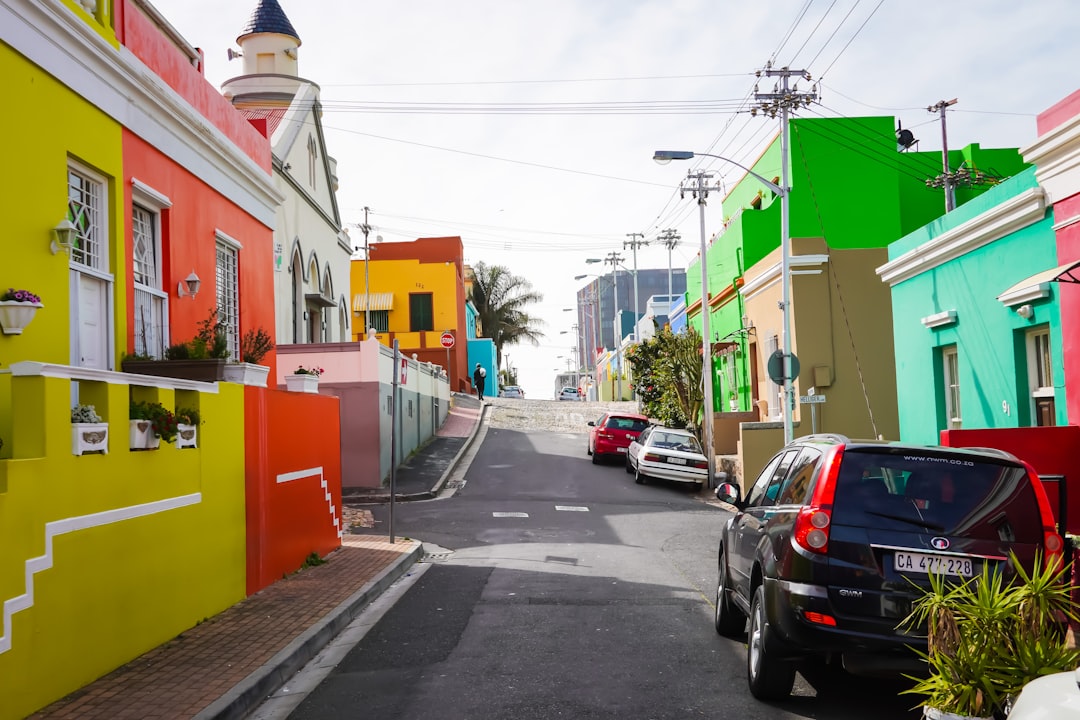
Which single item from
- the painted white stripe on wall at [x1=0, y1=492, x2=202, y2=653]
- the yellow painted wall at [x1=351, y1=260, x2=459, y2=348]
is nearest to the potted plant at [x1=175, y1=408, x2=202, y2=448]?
the painted white stripe on wall at [x1=0, y1=492, x2=202, y2=653]

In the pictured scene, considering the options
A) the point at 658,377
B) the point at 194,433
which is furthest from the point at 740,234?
the point at 194,433

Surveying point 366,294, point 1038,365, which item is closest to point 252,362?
point 1038,365

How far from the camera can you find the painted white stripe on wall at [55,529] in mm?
6074

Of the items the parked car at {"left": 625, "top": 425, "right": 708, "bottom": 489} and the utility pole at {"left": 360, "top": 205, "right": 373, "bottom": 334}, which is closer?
the parked car at {"left": 625, "top": 425, "right": 708, "bottom": 489}

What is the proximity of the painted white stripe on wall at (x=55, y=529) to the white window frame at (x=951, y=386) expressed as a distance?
12.3 metres

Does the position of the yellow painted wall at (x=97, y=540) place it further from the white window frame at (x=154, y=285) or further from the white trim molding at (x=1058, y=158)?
the white trim molding at (x=1058, y=158)

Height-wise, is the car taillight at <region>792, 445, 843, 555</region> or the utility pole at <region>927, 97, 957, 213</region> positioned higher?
the utility pole at <region>927, 97, 957, 213</region>

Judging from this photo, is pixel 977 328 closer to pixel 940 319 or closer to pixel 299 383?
pixel 940 319

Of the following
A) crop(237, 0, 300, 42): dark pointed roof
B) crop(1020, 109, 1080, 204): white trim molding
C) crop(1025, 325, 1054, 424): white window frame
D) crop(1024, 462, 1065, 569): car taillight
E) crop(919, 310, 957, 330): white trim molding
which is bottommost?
crop(1024, 462, 1065, 569): car taillight

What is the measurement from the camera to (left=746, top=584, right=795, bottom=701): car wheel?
646cm

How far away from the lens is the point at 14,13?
8.30 meters

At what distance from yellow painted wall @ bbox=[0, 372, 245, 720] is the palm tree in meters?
53.3

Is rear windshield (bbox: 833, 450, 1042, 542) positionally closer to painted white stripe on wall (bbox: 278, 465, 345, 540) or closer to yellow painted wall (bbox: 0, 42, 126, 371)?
yellow painted wall (bbox: 0, 42, 126, 371)

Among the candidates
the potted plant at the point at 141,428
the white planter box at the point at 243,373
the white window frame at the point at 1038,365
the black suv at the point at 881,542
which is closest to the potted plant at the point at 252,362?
the white planter box at the point at 243,373
